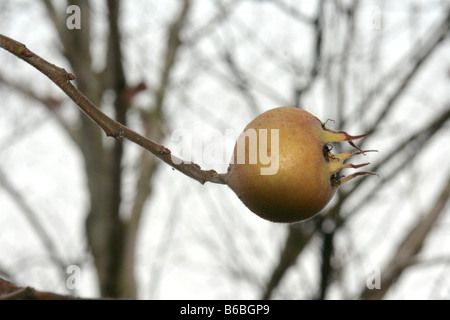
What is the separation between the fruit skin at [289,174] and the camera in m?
1.33

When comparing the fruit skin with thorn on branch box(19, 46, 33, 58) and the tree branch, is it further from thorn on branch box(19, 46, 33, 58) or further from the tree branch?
thorn on branch box(19, 46, 33, 58)

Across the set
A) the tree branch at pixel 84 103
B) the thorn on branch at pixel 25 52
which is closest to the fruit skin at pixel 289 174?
the tree branch at pixel 84 103

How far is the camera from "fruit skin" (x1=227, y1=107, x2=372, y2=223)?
52.5 inches

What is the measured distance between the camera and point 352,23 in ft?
13.9

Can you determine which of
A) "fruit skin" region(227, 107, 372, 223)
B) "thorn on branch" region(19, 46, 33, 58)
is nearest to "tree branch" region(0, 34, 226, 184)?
"thorn on branch" region(19, 46, 33, 58)

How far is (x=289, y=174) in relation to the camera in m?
1.33

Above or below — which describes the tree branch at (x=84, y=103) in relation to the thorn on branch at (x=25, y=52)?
below

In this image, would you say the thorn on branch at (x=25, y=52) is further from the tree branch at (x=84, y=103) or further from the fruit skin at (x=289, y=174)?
the fruit skin at (x=289, y=174)

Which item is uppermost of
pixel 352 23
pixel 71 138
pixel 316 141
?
pixel 71 138

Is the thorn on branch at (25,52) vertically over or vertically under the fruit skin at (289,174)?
over
